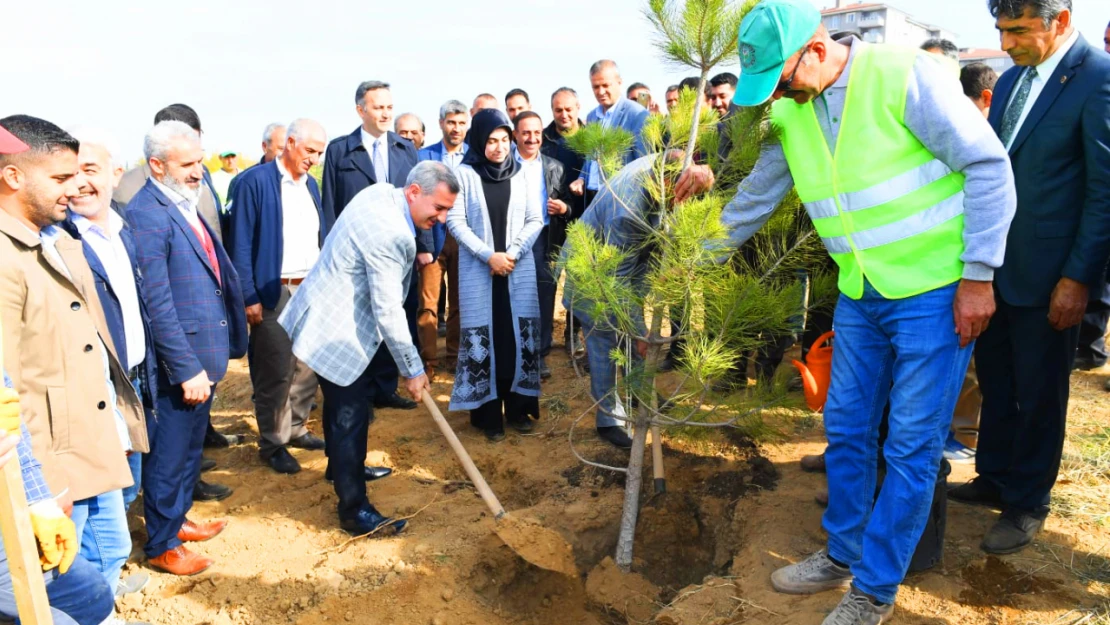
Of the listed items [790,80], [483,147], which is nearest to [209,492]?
[483,147]

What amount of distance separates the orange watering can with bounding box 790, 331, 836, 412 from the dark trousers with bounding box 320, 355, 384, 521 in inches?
73.2

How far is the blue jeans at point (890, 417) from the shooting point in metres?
2.16

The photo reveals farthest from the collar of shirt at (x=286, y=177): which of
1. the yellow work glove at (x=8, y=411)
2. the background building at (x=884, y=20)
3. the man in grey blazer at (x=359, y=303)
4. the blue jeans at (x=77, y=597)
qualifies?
the background building at (x=884, y=20)

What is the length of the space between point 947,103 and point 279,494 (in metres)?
3.46

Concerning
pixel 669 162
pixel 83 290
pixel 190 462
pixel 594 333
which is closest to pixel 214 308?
pixel 190 462

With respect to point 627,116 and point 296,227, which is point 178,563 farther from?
point 627,116

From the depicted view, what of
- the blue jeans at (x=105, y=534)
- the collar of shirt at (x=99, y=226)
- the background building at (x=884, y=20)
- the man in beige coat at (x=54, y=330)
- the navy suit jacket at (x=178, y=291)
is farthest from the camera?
the background building at (x=884, y=20)

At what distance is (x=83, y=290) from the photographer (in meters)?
2.32

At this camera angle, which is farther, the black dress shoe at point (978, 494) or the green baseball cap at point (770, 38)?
the black dress shoe at point (978, 494)

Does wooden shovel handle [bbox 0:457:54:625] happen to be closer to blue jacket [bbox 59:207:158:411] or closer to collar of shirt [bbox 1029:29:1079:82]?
blue jacket [bbox 59:207:158:411]

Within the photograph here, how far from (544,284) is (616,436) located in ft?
3.93

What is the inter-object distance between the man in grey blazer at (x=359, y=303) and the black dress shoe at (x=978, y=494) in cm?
232

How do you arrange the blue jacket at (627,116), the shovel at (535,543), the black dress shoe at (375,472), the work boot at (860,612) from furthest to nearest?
1. the blue jacket at (627,116)
2. the black dress shoe at (375,472)
3. the shovel at (535,543)
4. the work boot at (860,612)

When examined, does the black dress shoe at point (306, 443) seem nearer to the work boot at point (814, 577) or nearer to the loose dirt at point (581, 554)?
the loose dirt at point (581, 554)
